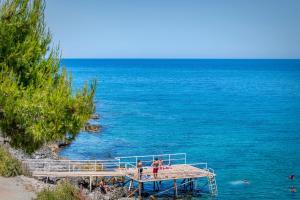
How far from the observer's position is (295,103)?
108 meters

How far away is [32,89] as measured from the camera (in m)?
16.7

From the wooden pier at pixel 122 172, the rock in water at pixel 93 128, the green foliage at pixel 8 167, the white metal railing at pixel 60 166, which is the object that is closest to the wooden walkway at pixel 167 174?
the wooden pier at pixel 122 172

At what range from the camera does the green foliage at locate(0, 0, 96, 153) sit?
1608 centimetres

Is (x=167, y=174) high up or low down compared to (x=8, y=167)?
down

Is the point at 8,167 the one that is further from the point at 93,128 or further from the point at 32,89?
the point at 93,128

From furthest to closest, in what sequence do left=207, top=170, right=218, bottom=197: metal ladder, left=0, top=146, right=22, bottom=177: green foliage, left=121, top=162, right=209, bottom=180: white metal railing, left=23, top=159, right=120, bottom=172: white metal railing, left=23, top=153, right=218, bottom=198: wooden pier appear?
left=207, top=170, right=218, bottom=197: metal ladder < left=121, top=162, right=209, bottom=180: white metal railing < left=23, top=159, right=120, bottom=172: white metal railing < left=23, top=153, right=218, bottom=198: wooden pier < left=0, top=146, right=22, bottom=177: green foliage

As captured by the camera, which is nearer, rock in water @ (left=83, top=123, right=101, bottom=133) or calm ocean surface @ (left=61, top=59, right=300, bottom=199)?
calm ocean surface @ (left=61, top=59, right=300, bottom=199)

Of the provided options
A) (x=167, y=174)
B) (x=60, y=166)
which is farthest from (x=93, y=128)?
(x=167, y=174)

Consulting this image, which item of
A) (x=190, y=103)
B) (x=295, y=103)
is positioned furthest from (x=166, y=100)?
(x=295, y=103)

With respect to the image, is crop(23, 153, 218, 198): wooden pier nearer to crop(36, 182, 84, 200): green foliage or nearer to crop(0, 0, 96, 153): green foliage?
crop(36, 182, 84, 200): green foliage

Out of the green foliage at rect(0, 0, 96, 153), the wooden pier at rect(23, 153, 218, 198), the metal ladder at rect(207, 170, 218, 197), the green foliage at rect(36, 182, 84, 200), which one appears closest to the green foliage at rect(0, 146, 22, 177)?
the green foliage at rect(36, 182, 84, 200)

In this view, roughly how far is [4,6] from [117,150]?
3954cm

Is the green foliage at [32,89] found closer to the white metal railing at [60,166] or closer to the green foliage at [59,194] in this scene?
the green foliage at [59,194]

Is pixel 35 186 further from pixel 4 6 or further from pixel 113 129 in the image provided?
pixel 113 129
